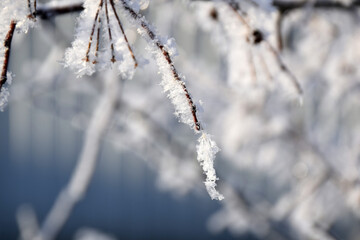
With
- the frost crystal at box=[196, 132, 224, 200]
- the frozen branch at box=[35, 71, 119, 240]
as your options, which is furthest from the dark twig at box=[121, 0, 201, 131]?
the frozen branch at box=[35, 71, 119, 240]

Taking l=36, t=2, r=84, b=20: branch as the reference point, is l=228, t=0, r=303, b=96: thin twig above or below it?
above

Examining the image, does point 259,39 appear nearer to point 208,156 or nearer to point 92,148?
point 208,156

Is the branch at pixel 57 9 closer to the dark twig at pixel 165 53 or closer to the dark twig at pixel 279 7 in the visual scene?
the dark twig at pixel 279 7

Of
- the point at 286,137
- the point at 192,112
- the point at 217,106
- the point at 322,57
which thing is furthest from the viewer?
the point at 217,106

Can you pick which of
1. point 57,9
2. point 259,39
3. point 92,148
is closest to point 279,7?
point 259,39

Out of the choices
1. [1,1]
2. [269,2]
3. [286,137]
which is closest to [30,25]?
[1,1]

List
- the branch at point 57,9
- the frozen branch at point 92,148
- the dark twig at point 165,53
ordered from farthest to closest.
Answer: the frozen branch at point 92,148 < the branch at point 57,9 < the dark twig at point 165,53

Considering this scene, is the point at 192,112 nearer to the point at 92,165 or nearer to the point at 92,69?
the point at 92,69

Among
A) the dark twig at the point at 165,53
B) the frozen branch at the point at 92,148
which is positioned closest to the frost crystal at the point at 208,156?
the dark twig at the point at 165,53

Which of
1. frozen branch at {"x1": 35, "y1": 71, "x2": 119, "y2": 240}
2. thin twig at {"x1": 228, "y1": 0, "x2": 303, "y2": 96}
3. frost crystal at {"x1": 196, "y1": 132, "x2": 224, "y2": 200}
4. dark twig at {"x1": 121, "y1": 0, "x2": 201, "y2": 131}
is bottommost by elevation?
frost crystal at {"x1": 196, "y1": 132, "x2": 224, "y2": 200}

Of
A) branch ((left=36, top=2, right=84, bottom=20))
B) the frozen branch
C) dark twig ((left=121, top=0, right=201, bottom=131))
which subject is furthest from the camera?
the frozen branch

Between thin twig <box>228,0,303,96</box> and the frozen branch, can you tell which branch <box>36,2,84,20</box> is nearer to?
thin twig <box>228,0,303,96</box>
